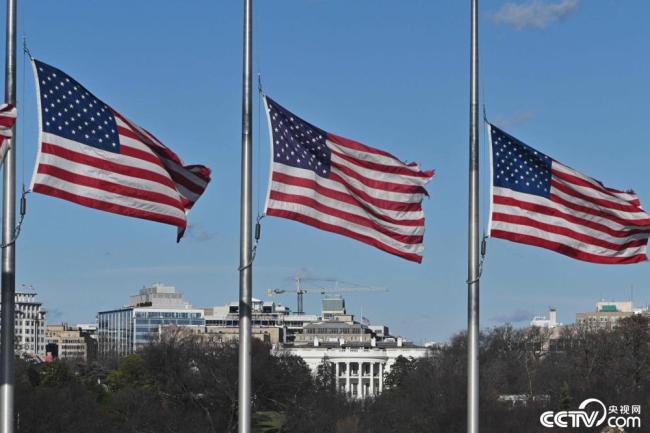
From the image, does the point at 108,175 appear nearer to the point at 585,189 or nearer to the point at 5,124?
the point at 5,124

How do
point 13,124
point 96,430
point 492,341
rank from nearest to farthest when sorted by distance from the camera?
1. point 13,124
2. point 96,430
3. point 492,341

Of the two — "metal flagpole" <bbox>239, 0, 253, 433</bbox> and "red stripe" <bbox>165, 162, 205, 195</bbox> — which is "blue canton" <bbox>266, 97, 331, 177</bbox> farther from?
"red stripe" <bbox>165, 162, 205, 195</bbox>

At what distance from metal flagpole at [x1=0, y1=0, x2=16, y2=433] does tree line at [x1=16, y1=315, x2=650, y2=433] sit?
54.8 m

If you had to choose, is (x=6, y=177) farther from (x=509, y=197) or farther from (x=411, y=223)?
(x=509, y=197)

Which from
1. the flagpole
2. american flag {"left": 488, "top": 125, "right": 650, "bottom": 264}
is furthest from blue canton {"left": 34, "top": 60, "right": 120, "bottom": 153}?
american flag {"left": 488, "top": 125, "right": 650, "bottom": 264}

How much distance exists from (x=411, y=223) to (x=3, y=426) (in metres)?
8.14

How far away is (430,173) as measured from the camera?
27.7 m

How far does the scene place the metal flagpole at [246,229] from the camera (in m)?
25.8

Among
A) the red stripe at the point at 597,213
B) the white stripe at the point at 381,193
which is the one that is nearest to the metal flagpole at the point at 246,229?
the white stripe at the point at 381,193

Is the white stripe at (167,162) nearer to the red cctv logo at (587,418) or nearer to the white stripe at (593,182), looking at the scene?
the white stripe at (593,182)

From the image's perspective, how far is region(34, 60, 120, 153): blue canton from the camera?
2394 centimetres

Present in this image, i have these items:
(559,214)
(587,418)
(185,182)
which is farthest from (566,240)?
(587,418)

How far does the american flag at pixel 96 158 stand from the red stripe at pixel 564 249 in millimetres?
6095

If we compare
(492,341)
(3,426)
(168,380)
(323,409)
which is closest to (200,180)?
(3,426)
